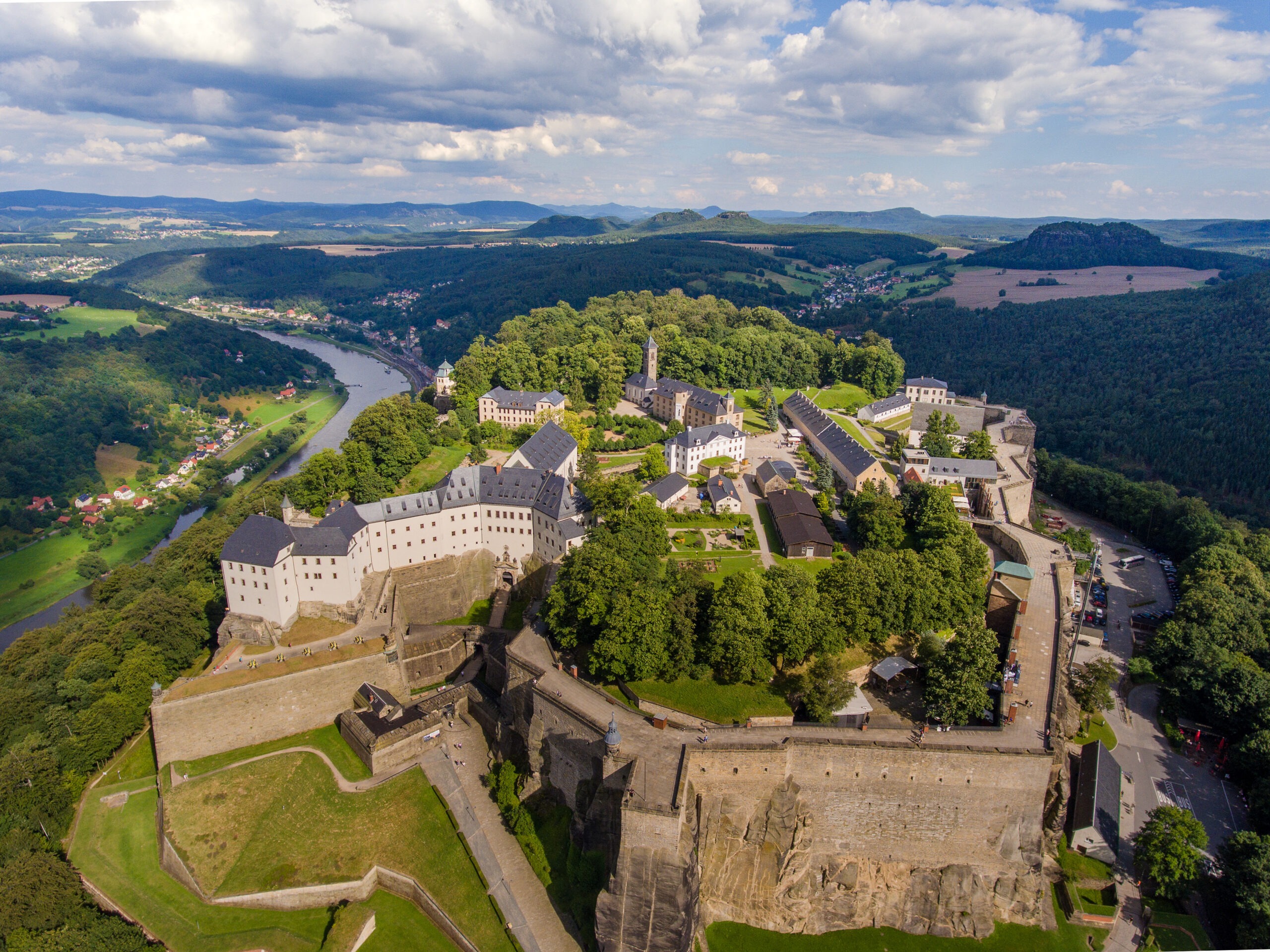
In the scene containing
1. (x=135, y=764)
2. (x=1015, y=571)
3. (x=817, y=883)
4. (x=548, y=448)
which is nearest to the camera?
(x=817, y=883)

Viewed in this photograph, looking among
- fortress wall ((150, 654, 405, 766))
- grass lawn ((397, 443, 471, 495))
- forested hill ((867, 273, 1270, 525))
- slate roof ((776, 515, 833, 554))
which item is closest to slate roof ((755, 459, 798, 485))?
slate roof ((776, 515, 833, 554))

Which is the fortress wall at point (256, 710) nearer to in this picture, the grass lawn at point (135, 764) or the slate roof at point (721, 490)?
the grass lawn at point (135, 764)

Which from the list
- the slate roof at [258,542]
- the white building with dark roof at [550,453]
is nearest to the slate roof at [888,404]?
the white building with dark roof at [550,453]

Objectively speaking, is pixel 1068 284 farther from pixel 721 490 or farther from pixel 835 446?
pixel 721 490

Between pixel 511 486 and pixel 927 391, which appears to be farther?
pixel 927 391

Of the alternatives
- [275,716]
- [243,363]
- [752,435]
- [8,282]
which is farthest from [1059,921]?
[8,282]

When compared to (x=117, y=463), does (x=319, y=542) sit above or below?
above

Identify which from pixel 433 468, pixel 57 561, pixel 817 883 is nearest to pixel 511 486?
pixel 433 468
